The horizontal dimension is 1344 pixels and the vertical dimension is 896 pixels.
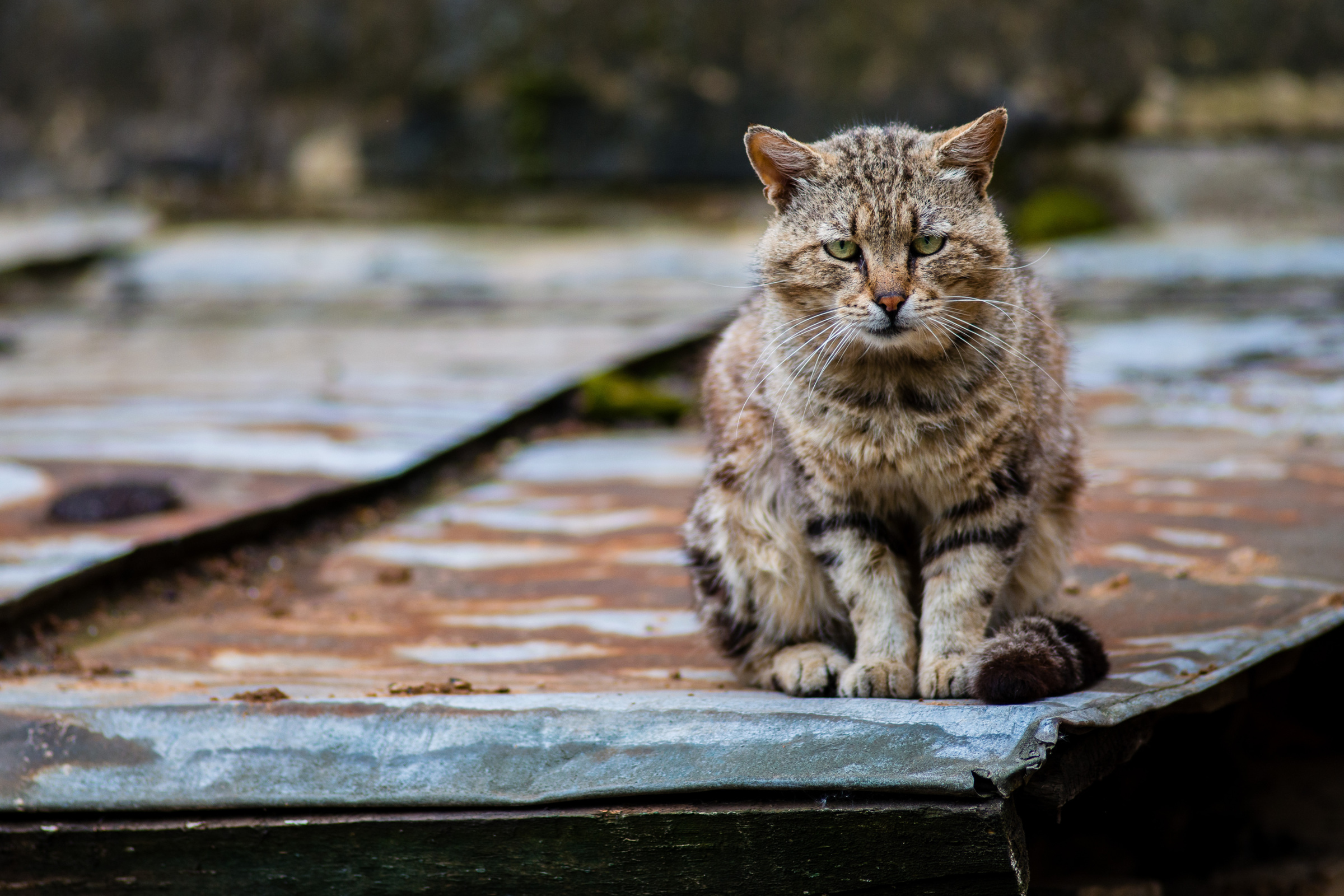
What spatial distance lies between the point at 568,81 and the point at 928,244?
548 centimetres

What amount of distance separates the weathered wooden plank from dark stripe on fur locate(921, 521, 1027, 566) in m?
0.63

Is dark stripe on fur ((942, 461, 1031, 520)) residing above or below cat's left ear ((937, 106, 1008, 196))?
below

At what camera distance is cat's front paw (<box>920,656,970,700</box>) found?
2.36 metres

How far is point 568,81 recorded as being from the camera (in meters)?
7.63

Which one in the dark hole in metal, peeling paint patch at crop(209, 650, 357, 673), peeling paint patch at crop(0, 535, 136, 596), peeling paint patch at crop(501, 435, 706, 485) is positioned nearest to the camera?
peeling paint patch at crop(209, 650, 357, 673)

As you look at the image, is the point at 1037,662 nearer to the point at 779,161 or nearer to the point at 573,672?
the point at 573,672

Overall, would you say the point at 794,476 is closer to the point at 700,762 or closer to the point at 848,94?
the point at 700,762

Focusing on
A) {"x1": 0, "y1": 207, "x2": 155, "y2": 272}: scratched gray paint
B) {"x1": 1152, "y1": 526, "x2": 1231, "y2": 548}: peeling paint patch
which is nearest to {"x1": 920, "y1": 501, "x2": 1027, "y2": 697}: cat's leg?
{"x1": 1152, "y1": 526, "x2": 1231, "y2": 548}: peeling paint patch

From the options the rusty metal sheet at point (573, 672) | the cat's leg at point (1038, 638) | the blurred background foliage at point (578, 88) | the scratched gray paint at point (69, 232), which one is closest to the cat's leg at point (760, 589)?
the rusty metal sheet at point (573, 672)

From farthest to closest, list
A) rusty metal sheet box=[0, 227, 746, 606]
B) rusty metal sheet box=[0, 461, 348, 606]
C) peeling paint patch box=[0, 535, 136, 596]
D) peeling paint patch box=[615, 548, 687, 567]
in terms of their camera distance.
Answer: rusty metal sheet box=[0, 227, 746, 606] < peeling paint patch box=[615, 548, 687, 567] < rusty metal sheet box=[0, 461, 348, 606] < peeling paint patch box=[0, 535, 136, 596]

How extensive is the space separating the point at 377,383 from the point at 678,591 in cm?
265

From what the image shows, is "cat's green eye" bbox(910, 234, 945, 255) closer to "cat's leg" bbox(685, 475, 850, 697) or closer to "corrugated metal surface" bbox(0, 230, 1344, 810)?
"cat's leg" bbox(685, 475, 850, 697)

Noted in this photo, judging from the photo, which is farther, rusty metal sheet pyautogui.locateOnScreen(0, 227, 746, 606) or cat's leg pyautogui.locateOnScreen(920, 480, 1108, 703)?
rusty metal sheet pyautogui.locateOnScreen(0, 227, 746, 606)

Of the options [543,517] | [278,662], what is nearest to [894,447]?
[278,662]
